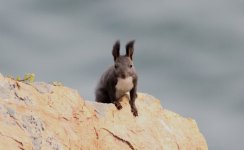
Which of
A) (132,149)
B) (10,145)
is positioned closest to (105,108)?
(132,149)

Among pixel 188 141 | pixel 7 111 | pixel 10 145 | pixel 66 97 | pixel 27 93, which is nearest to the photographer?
pixel 10 145

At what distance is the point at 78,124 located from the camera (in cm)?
1395

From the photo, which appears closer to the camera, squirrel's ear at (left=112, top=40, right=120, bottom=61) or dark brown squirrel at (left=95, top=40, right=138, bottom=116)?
dark brown squirrel at (left=95, top=40, right=138, bottom=116)

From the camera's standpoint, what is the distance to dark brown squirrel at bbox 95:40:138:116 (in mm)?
15883

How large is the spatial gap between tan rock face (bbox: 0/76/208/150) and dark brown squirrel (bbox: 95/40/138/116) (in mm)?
275

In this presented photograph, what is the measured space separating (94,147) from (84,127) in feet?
1.63

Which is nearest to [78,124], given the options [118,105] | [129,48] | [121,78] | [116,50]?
[118,105]

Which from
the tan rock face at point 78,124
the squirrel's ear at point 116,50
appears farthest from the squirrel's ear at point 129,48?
the tan rock face at point 78,124

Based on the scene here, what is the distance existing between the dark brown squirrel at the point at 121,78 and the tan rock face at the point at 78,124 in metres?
0.27

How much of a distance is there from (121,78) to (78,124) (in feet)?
7.82

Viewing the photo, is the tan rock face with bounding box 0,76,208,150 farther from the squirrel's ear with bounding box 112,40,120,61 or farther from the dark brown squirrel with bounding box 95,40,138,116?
the squirrel's ear with bounding box 112,40,120,61

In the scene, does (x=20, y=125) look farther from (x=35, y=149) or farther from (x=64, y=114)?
(x=64, y=114)

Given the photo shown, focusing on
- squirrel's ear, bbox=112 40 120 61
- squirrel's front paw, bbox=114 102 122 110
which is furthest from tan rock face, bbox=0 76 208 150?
squirrel's ear, bbox=112 40 120 61

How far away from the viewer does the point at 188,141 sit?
1722 centimetres
